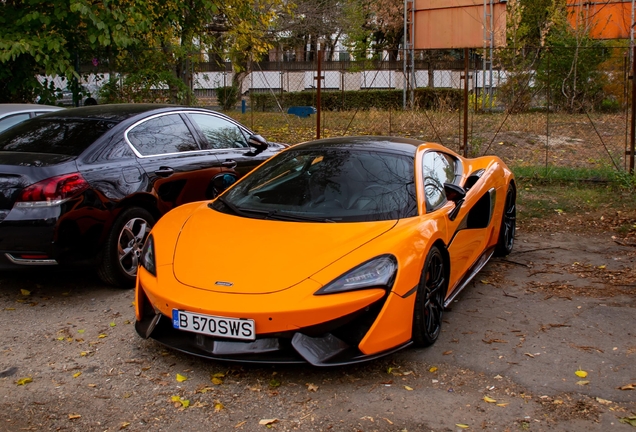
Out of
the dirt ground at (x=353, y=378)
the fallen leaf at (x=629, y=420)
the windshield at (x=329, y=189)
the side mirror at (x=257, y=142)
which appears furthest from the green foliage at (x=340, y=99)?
the fallen leaf at (x=629, y=420)

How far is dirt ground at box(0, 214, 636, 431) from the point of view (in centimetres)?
360

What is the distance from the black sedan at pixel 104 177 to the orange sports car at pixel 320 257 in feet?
2.67

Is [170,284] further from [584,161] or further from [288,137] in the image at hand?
[288,137]

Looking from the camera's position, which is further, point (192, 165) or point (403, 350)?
point (192, 165)

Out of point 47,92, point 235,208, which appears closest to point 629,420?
point 235,208

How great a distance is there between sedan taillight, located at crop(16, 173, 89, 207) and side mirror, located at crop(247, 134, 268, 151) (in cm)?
227

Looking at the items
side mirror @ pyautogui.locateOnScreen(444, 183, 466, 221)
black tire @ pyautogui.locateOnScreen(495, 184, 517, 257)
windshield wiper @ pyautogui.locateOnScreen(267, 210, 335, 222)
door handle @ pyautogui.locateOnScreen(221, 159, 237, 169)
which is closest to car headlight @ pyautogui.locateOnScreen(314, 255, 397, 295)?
windshield wiper @ pyautogui.locateOnScreen(267, 210, 335, 222)

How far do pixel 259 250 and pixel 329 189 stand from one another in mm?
922

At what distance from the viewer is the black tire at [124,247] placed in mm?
5656

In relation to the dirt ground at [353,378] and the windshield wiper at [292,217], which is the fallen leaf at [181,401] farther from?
the windshield wiper at [292,217]

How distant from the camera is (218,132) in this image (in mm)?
7238

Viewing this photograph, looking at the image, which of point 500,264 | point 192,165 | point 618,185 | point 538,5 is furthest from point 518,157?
point 538,5

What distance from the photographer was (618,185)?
9.95 meters

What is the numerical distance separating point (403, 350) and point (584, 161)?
346 inches
